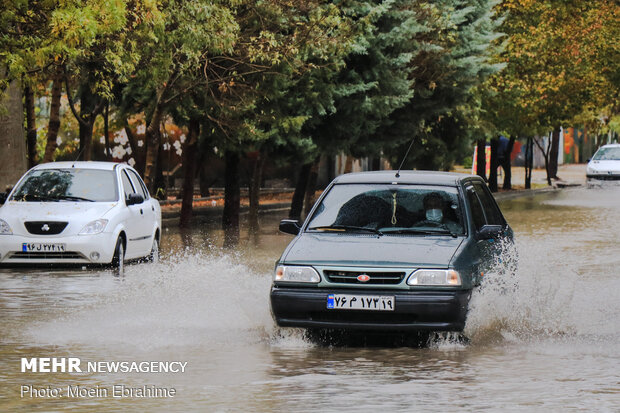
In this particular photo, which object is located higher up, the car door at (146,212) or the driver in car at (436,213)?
the driver in car at (436,213)

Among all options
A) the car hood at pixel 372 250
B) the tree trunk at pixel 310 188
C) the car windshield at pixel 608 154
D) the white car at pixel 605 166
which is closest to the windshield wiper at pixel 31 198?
the car hood at pixel 372 250

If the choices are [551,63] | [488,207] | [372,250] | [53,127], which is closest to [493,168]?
[551,63]

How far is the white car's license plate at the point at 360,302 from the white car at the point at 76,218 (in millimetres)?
7826

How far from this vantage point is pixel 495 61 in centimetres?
4616

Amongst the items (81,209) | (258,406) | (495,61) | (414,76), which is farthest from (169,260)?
(495,61)

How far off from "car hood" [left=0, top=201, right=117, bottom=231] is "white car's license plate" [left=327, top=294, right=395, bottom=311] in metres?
8.01

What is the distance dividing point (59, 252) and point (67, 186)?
4.60 feet

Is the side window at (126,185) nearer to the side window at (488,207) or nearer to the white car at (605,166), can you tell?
the side window at (488,207)

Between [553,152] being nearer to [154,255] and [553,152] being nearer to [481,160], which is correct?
[481,160]

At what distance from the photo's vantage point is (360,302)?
33.6 ft

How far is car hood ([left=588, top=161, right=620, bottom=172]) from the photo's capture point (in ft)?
169

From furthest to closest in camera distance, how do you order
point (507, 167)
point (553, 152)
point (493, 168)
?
point (553, 152)
point (507, 167)
point (493, 168)

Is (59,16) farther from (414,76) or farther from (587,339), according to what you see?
(414,76)

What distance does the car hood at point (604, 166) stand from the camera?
169ft
